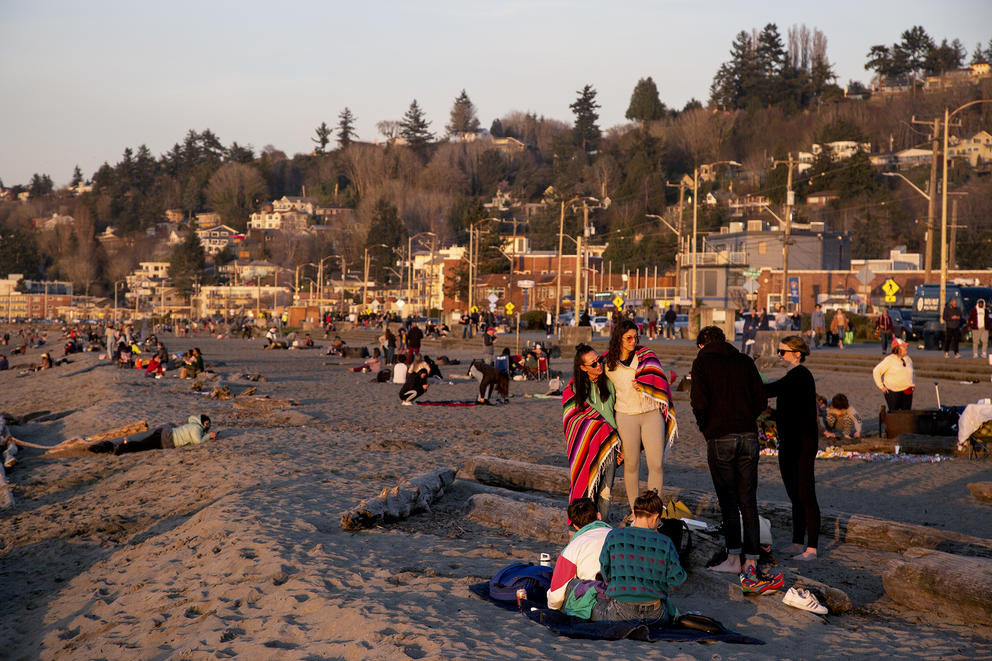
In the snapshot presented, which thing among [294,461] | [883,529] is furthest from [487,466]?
[883,529]

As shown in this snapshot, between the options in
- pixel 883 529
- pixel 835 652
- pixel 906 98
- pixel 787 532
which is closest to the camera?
pixel 835 652

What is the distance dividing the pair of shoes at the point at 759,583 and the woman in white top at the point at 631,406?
119 centimetres

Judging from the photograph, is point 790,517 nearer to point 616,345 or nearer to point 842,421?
point 616,345

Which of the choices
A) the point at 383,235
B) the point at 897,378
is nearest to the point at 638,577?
the point at 897,378

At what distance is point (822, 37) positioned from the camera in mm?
181625

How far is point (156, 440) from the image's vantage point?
13.6m

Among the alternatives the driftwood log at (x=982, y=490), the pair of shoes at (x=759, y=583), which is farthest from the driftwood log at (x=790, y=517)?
the driftwood log at (x=982, y=490)

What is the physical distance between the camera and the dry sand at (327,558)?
18.4 feet

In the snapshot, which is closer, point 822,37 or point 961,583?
point 961,583

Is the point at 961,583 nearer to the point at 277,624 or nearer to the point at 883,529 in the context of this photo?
the point at 883,529

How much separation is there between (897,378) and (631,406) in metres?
7.45

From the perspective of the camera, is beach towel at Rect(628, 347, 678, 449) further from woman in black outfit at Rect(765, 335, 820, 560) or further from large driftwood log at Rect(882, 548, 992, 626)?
large driftwood log at Rect(882, 548, 992, 626)

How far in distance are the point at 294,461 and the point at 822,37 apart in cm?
18993

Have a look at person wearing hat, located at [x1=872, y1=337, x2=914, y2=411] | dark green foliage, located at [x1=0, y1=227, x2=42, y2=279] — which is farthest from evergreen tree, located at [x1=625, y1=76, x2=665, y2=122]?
person wearing hat, located at [x1=872, y1=337, x2=914, y2=411]
